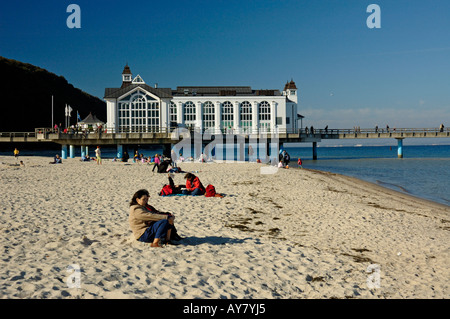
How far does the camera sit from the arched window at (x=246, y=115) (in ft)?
175

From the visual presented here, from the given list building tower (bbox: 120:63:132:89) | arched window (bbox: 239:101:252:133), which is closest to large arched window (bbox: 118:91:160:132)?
arched window (bbox: 239:101:252:133)

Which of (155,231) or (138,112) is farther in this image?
(138,112)

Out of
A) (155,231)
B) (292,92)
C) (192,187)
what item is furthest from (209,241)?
(292,92)

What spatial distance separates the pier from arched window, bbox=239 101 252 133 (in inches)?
74.2

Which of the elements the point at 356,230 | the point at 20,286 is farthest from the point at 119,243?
the point at 356,230

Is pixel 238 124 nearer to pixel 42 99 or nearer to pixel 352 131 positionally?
pixel 352 131

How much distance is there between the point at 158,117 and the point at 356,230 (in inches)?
1566

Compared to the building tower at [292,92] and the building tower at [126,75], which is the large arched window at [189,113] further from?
the building tower at [126,75]

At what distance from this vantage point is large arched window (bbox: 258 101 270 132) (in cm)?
5356

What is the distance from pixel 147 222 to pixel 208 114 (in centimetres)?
4725

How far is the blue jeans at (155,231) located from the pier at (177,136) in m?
34.8

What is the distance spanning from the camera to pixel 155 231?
21.3 feet

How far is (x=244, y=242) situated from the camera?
7.17 m

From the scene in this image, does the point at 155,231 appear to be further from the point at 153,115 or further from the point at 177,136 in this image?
the point at 153,115
